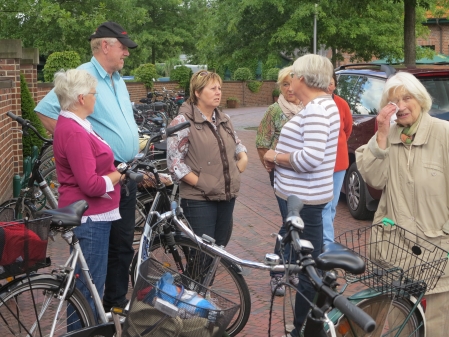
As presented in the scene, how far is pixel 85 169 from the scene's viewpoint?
4.27m

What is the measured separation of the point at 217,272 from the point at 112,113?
1.27 meters

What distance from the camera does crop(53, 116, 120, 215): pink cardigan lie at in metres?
4.26

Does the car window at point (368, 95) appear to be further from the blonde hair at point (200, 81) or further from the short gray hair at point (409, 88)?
the short gray hair at point (409, 88)

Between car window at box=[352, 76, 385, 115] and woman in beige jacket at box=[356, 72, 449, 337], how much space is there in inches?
196

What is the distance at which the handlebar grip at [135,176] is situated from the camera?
441 centimetres

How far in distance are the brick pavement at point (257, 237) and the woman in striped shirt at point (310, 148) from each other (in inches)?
44.0

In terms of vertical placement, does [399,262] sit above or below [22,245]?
below

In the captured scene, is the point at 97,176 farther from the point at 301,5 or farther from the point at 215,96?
the point at 301,5

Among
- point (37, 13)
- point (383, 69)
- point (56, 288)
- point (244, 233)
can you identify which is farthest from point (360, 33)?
point (56, 288)

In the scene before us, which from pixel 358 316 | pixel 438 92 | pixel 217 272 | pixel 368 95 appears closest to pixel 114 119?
pixel 217 272

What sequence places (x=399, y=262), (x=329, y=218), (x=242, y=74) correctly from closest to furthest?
1. (x=399, y=262)
2. (x=329, y=218)
3. (x=242, y=74)

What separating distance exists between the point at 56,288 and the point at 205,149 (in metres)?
1.65

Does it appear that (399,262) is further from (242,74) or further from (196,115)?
(242,74)

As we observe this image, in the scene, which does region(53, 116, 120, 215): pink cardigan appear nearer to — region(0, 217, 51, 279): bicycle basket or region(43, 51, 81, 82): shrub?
region(0, 217, 51, 279): bicycle basket
